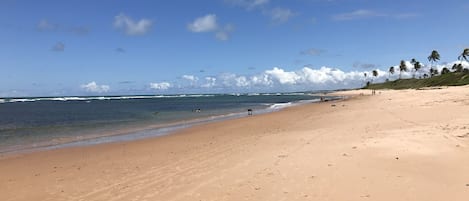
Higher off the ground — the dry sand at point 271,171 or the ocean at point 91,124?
the dry sand at point 271,171

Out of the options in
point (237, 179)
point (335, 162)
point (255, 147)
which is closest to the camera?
point (237, 179)

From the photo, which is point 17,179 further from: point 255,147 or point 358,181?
point 358,181

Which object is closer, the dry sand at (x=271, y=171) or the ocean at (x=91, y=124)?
the dry sand at (x=271, y=171)

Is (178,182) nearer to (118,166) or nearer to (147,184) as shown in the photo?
(147,184)

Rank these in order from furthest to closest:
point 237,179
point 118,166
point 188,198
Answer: point 118,166
point 237,179
point 188,198

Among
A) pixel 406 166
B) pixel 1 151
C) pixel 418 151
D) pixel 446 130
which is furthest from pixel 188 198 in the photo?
pixel 1 151

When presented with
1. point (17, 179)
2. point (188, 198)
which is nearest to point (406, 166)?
point (188, 198)

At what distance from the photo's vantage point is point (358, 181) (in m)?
8.27

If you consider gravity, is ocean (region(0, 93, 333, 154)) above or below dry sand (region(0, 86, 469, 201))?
below

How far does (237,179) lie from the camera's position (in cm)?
917

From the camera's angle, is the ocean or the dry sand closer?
the dry sand

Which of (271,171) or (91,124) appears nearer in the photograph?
(271,171)

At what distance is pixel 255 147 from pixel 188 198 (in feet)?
22.3

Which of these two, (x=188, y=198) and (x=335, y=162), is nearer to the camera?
(x=188, y=198)
